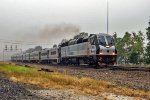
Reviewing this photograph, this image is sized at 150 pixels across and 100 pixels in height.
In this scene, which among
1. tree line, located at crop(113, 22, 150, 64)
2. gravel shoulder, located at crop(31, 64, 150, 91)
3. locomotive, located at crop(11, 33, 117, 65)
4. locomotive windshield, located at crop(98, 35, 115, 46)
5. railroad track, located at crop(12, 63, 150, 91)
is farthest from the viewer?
tree line, located at crop(113, 22, 150, 64)

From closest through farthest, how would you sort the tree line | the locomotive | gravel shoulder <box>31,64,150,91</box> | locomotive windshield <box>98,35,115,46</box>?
gravel shoulder <box>31,64,150,91</box>, the locomotive, locomotive windshield <box>98,35,115,46</box>, the tree line

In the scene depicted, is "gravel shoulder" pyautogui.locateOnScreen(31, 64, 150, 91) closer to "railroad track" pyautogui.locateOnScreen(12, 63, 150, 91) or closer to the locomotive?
"railroad track" pyautogui.locateOnScreen(12, 63, 150, 91)

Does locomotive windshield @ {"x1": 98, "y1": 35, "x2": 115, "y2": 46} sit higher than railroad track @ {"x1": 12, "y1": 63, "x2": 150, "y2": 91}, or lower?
higher

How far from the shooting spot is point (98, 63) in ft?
144

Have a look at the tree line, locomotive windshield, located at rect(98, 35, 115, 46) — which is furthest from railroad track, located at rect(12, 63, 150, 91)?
the tree line

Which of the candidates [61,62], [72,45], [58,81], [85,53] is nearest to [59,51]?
[61,62]

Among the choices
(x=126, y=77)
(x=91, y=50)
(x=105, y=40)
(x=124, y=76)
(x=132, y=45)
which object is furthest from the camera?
(x=132, y=45)

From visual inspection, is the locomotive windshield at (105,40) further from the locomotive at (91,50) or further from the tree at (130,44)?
the tree at (130,44)

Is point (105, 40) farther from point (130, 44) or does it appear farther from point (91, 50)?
point (130, 44)

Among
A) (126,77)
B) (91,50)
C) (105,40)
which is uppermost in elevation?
(105,40)

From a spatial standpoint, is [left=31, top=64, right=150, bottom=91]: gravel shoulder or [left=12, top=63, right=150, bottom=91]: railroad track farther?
[left=12, top=63, right=150, bottom=91]: railroad track

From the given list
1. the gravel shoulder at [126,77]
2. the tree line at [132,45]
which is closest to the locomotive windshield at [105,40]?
the gravel shoulder at [126,77]

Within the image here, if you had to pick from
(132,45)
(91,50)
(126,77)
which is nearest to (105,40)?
(91,50)

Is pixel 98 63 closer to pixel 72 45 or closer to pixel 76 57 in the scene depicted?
pixel 76 57
